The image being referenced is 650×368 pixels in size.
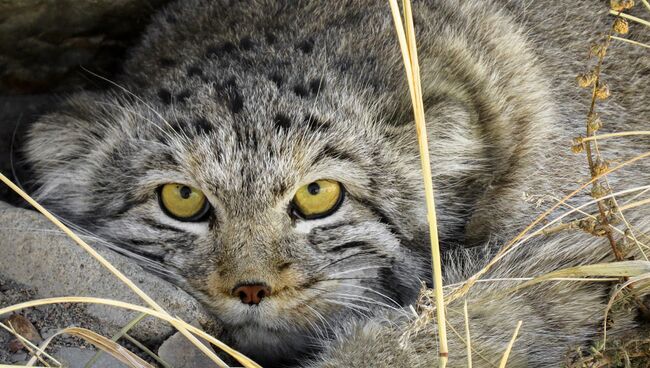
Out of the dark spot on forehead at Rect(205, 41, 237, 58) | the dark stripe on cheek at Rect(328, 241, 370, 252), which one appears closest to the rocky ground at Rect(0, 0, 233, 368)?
the dark stripe on cheek at Rect(328, 241, 370, 252)

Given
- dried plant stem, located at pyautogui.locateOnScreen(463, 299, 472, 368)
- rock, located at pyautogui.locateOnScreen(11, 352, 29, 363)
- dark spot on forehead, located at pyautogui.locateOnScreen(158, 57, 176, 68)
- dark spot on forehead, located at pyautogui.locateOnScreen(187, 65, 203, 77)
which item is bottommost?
dried plant stem, located at pyautogui.locateOnScreen(463, 299, 472, 368)

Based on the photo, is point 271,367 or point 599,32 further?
point 599,32

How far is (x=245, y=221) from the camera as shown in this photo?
331 cm

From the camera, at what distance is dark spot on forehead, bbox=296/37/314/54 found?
3678mm

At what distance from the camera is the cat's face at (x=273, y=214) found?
330cm

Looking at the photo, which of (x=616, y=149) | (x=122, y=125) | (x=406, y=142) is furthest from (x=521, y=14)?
(x=122, y=125)

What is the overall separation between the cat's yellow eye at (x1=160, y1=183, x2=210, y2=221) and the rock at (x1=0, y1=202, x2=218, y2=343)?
0.25 m

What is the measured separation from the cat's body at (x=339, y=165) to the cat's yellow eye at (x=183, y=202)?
0.11ft

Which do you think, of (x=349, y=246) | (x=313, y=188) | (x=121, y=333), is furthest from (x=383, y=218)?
(x=121, y=333)

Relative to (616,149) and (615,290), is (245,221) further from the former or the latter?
(616,149)

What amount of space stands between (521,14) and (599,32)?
0.39m

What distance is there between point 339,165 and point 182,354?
871 millimetres

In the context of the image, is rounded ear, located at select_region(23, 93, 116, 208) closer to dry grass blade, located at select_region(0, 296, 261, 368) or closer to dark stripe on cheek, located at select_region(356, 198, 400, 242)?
dry grass blade, located at select_region(0, 296, 261, 368)

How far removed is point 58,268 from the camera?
11.3 feet
